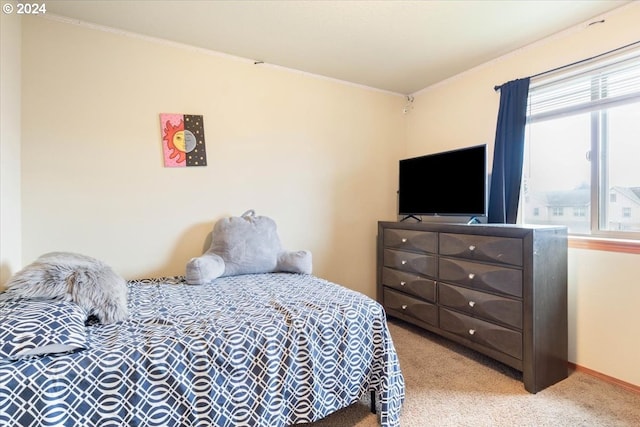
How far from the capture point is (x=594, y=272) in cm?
212

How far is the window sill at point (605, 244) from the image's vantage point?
1.96 meters

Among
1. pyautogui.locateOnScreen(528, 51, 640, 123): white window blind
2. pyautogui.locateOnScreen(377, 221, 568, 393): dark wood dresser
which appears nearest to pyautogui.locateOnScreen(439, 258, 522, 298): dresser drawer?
pyautogui.locateOnScreen(377, 221, 568, 393): dark wood dresser

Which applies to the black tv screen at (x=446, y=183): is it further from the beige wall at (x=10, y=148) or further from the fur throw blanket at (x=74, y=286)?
the beige wall at (x=10, y=148)

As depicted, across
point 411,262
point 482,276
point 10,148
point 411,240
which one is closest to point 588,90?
point 482,276

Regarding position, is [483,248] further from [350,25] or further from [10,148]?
[10,148]

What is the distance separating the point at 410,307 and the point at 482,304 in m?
0.70

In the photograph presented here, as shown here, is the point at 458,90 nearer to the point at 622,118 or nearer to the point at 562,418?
the point at 622,118

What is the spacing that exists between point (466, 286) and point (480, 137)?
135cm

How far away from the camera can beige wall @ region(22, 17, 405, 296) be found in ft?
6.89

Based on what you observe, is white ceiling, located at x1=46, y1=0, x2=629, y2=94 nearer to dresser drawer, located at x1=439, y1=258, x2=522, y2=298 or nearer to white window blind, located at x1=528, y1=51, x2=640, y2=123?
white window blind, located at x1=528, y1=51, x2=640, y2=123

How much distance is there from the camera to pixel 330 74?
3029mm

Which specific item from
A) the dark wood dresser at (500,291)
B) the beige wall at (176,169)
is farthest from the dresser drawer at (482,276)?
the beige wall at (176,169)

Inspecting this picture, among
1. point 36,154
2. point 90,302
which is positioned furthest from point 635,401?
point 36,154

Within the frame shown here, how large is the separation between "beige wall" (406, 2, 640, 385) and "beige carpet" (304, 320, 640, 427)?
19 centimetres
